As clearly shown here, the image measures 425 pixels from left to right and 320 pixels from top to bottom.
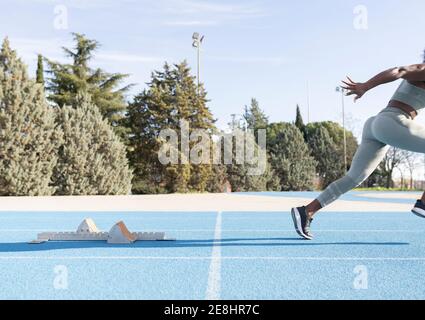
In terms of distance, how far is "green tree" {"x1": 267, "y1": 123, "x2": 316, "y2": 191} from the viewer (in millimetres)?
43125

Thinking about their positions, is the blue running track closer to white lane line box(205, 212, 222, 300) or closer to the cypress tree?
white lane line box(205, 212, 222, 300)

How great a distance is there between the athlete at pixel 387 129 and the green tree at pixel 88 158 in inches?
839

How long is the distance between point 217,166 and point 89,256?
30.6m

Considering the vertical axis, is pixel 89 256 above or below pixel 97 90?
below

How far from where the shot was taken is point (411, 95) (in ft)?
18.4

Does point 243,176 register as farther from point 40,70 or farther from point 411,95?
point 411,95

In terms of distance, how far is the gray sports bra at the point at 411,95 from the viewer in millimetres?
5561

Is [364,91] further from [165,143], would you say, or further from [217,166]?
[217,166]

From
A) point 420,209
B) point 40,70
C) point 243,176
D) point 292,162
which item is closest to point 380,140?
point 420,209

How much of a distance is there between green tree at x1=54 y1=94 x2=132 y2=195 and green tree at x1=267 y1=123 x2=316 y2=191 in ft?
58.2

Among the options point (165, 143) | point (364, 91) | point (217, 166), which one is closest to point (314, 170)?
point (217, 166)

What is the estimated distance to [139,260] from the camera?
517 cm

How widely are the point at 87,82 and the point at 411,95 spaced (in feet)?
126

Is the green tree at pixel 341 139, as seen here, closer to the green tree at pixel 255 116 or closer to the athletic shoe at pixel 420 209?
the green tree at pixel 255 116
